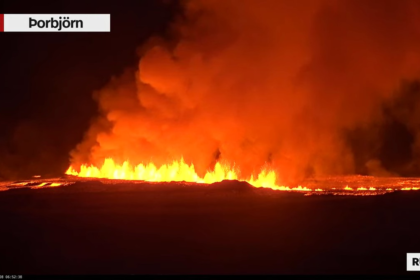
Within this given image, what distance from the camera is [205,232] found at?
56.7 feet

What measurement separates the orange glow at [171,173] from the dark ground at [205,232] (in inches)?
331

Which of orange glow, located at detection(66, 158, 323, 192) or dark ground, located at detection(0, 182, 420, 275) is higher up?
orange glow, located at detection(66, 158, 323, 192)

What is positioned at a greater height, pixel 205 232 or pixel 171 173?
pixel 171 173

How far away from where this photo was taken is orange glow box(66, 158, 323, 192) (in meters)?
34.5

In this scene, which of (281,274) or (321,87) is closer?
(281,274)

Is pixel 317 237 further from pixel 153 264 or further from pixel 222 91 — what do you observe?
pixel 222 91

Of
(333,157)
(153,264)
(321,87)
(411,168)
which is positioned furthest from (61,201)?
(411,168)

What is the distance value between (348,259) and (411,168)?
116ft

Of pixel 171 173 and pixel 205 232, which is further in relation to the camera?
pixel 171 173

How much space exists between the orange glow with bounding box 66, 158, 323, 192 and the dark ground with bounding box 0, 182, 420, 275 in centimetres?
841

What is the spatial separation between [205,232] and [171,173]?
1896 centimetres

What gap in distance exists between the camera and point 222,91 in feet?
126

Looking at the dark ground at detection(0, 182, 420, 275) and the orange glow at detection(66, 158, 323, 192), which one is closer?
the dark ground at detection(0, 182, 420, 275)

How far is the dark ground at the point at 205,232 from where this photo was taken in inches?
544
